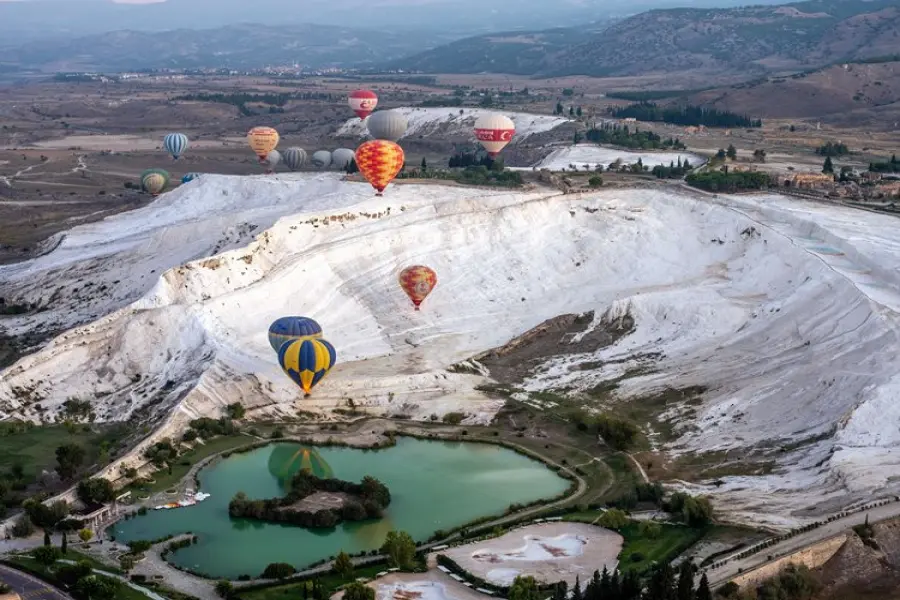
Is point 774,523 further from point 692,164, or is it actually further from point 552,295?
point 692,164

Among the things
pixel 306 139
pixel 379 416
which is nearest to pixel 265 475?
pixel 379 416

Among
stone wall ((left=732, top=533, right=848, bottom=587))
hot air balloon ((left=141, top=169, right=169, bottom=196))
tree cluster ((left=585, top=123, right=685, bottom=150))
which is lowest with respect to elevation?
stone wall ((left=732, top=533, right=848, bottom=587))

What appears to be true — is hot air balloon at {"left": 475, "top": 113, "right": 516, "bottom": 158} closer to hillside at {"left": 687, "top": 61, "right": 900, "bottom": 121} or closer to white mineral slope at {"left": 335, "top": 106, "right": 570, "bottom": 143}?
white mineral slope at {"left": 335, "top": 106, "right": 570, "bottom": 143}

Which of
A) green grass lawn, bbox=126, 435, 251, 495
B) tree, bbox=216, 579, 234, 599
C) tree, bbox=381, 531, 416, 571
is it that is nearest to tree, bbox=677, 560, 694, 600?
tree, bbox=381, 531, 416, 571

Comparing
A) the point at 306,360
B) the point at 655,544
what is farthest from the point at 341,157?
the point at 655,544

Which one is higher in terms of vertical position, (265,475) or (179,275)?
(179,275)

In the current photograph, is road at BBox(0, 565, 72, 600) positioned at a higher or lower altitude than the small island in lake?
higher
